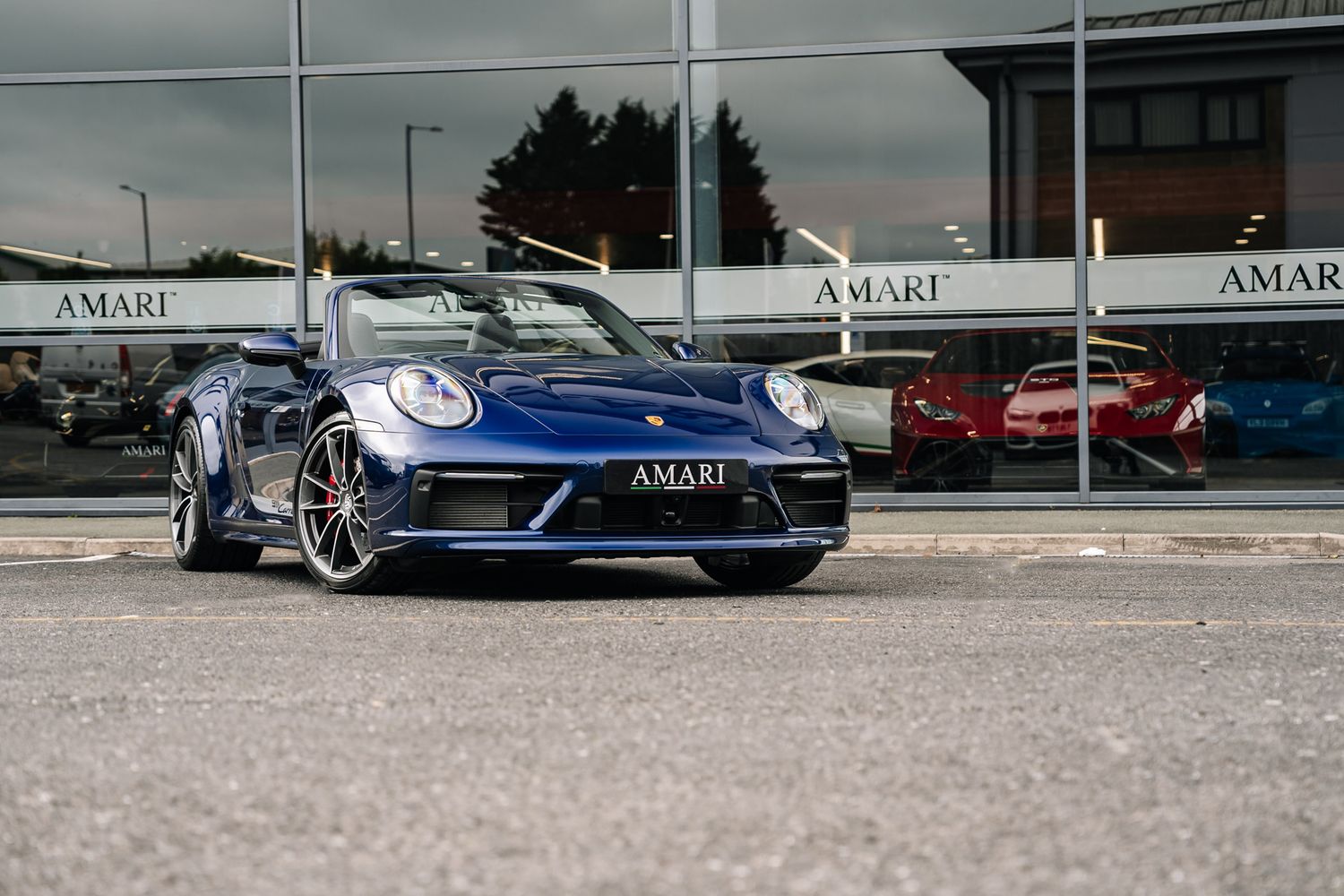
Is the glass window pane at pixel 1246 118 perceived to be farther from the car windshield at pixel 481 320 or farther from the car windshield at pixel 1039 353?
the car windshield at pixel 481 320

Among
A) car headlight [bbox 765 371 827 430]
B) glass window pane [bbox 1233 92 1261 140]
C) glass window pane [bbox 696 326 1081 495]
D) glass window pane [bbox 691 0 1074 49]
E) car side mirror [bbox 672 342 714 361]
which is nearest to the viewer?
car headlight [bbox 765 371 827 430]

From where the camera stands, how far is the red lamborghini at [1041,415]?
1210 cm

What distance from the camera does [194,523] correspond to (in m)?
7.97

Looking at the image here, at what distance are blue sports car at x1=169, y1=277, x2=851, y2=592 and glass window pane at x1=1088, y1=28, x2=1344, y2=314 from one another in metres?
A: 5.76

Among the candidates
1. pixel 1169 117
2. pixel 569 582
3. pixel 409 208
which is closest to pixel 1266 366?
pixel 1169 117

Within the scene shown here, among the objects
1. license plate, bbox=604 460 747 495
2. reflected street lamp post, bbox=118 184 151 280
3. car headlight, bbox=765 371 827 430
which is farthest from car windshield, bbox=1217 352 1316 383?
reflected street lamp post, bbox=118 184 151 280

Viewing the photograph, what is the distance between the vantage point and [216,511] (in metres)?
7.62

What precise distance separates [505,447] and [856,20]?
7.53m

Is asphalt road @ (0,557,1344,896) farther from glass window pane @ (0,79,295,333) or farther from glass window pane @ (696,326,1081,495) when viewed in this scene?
glass window pane @ (0,79,295,333)

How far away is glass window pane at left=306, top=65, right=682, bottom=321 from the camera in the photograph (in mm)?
12688

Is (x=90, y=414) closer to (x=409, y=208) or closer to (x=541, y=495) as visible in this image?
(x=409, y=208)

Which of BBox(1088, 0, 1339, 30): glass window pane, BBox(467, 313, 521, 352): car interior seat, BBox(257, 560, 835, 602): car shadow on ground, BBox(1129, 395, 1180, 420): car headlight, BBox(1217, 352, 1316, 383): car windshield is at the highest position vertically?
BBox(1088, 0, 1339, 30): glass window pane

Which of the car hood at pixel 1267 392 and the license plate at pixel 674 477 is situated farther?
the car hood at pixel 1267 392

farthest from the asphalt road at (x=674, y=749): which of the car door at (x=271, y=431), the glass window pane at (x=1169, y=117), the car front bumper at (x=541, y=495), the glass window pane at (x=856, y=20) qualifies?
the glass window pane at (x=856, y=20)
